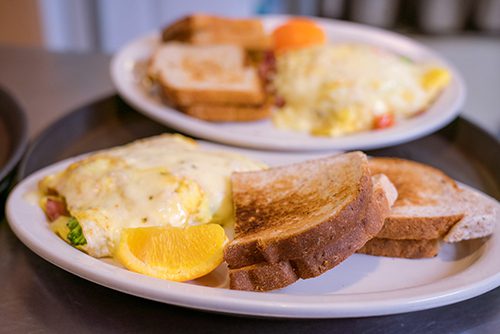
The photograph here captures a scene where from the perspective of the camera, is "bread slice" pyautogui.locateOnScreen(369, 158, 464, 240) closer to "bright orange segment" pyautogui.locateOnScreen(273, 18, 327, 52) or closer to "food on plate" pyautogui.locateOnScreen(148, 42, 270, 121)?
"food on plate" pyautogui.locateOnScreen(148, 42, 270, 121)

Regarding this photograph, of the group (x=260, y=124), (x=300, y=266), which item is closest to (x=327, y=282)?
(x=300, y=266)

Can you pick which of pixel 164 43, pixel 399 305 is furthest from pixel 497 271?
pixel 164 43

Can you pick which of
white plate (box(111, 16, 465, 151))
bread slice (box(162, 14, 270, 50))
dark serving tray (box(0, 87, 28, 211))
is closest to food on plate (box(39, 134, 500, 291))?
dark serving tray (box(0, 87, 28, 211))

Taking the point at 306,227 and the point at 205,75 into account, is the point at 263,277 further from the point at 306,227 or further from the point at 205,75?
the point at 205,75

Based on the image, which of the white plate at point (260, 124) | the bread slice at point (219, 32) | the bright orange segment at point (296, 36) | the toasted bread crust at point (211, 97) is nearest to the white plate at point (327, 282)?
the white plate at point (260, 124)

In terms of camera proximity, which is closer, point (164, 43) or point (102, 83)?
point (164, 43)

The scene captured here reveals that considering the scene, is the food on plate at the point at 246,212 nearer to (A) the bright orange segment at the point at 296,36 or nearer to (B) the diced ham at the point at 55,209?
(B) the diced ham at the point at 55,209

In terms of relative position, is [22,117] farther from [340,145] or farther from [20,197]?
[340,145]
